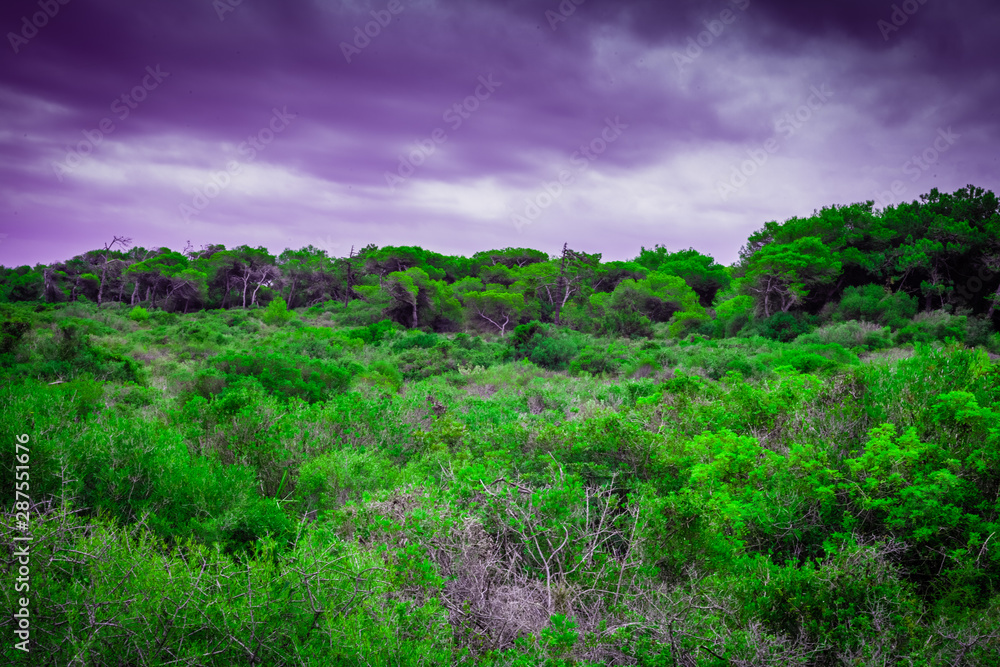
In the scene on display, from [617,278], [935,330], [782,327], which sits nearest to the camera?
[935,330]

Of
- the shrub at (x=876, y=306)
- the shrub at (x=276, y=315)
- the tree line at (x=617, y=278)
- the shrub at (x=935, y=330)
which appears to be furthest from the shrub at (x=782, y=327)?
the shrub at (x=276, y=315)

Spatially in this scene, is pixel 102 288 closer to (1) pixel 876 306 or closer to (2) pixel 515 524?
(2) pixel 515 524

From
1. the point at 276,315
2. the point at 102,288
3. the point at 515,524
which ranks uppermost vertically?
the point at 102,288

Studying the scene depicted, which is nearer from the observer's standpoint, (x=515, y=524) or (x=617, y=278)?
(x=515, y=524)

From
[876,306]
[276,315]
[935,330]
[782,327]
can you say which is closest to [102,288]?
[276,315]

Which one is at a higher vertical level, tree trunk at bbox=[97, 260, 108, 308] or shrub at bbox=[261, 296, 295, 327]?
tree trunk at bbox=[97, 260, 108, 308]

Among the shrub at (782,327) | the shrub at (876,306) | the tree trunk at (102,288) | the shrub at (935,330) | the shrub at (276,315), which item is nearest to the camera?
the shrub at (935,330)

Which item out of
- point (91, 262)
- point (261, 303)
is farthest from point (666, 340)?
point (91, 262)

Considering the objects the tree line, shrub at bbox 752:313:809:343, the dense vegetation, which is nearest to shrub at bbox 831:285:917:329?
the tree line

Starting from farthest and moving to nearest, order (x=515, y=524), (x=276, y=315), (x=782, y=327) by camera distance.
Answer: (x=276, y=315) → (x=782, y=327) → (x=515, y=524)

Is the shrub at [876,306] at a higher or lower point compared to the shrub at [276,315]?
higher

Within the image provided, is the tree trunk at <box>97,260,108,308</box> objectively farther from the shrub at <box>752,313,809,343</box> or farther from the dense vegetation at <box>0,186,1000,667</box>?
the shrub at <box>752,313,809,343</box>

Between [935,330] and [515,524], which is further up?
[935,330]

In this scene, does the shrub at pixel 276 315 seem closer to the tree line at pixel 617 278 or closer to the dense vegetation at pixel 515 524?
the tree line at pixel 617 278
